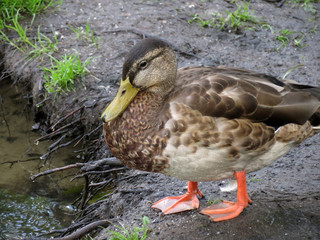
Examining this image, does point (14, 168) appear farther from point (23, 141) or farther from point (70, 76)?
point (70, 76)

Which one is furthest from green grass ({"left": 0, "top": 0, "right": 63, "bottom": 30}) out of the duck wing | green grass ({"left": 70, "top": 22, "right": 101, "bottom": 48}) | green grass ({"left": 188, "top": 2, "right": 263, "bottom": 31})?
the duck wing

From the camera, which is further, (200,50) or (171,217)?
(200,50)

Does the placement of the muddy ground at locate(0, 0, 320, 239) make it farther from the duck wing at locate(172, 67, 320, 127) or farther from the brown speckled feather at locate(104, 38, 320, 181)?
the duck wing at locate(172, 67, 320, 127)

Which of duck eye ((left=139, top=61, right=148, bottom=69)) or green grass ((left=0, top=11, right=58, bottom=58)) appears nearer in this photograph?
duck eye ((left=139, top=61, right=148, bottom=69))

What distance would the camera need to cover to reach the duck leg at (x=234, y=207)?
10.4ft

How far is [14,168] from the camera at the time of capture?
15.7 ft

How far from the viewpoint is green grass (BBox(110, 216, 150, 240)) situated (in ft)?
10.1

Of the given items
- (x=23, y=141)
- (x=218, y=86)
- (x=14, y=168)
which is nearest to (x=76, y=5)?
(x=23, y=141)

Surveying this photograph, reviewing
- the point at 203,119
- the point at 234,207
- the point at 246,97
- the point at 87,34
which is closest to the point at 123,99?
the point at 203,119

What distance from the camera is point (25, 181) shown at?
4.68 meters

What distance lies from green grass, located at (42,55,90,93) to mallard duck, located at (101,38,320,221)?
1763 mm

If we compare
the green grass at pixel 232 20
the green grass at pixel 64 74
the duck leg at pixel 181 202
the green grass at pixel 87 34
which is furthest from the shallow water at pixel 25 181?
the green grass at pixel 232 20

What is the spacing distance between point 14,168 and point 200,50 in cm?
239

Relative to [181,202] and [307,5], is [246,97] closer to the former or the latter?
[181,202]
